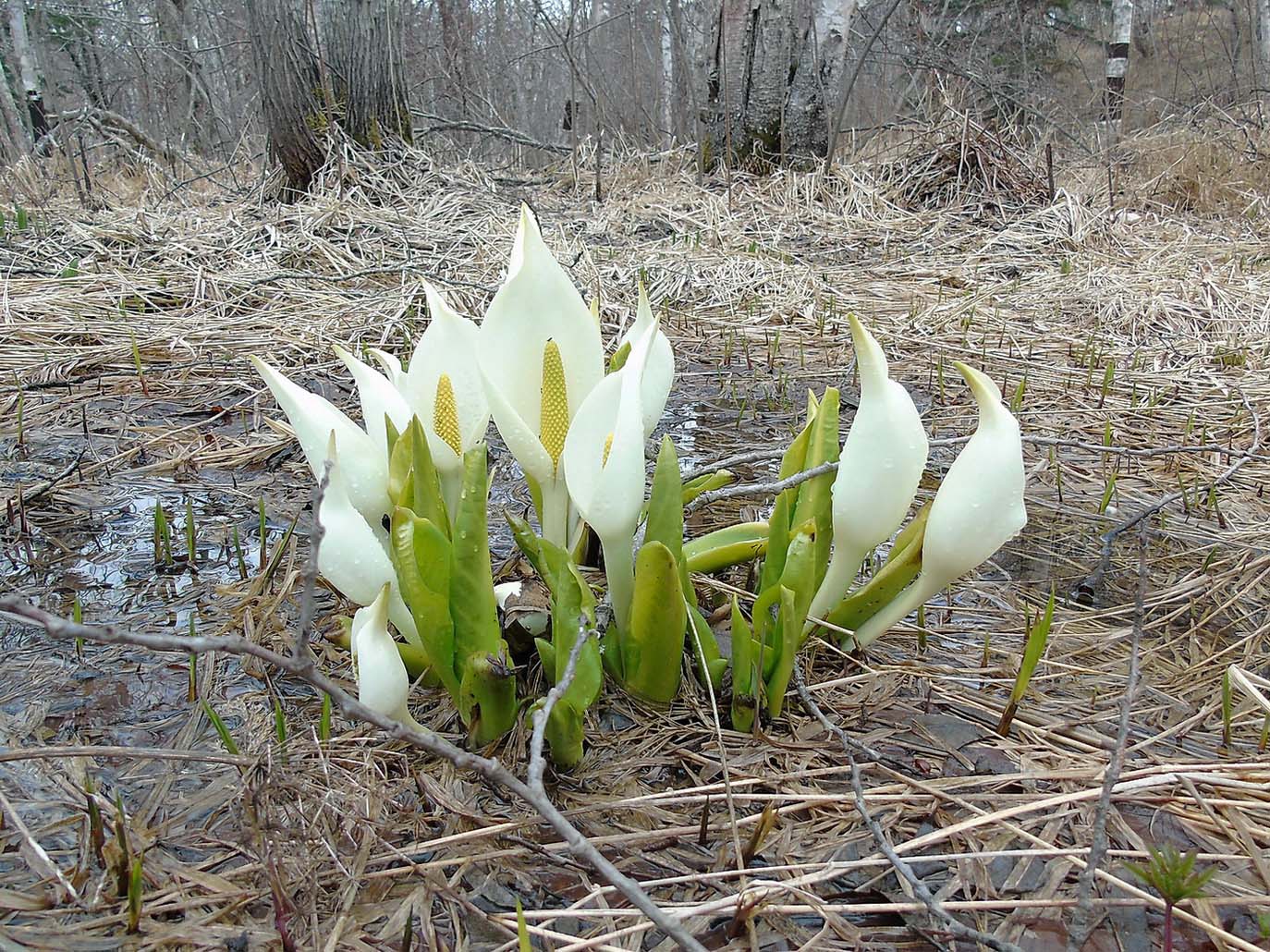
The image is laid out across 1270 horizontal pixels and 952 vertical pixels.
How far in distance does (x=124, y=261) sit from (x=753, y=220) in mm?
3119

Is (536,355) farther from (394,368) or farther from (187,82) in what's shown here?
(187,82)

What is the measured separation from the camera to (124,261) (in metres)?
3.86

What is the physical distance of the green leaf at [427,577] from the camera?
3.54 ft

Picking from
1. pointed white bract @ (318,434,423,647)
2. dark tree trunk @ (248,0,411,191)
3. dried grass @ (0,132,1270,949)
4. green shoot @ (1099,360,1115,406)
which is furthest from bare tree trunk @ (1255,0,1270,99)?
pointed white bract @ (318,434,423,647)

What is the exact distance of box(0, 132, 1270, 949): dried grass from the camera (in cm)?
94

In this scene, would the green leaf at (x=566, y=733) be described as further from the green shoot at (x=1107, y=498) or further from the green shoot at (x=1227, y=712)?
the green shoot at (x=1107, y=498)

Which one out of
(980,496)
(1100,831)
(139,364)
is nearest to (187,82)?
(139,364)

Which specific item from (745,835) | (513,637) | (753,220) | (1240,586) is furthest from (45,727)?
(753,220)

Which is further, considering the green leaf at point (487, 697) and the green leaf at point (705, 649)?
the green leaf at point (705, 649)

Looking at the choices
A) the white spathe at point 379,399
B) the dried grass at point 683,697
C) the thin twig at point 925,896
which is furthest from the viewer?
the white spathe at point 379,399

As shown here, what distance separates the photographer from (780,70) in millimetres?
5754

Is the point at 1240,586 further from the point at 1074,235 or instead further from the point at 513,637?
the point at 1074,235

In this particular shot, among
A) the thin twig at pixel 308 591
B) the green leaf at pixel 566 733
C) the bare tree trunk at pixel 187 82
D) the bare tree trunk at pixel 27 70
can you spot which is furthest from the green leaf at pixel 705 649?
the bare tree trunk at pixel 27 70

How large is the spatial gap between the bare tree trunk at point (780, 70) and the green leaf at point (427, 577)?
209 inches
